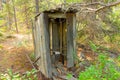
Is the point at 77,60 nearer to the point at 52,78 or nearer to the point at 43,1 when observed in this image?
the point at 52,78

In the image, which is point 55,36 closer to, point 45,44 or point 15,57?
point 45,44

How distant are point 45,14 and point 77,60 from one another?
2.07 metres

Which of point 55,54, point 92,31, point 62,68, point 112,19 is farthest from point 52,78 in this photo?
point 112,19

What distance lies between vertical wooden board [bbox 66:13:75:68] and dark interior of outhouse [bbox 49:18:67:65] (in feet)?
2.63

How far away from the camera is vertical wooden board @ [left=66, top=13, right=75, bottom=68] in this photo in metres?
6.15

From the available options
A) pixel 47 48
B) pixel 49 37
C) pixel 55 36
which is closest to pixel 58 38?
pixel 55 36

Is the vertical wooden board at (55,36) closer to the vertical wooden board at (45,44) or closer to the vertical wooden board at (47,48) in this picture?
the vertical wooden board at (45,44)

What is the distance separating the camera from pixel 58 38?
7457 mm

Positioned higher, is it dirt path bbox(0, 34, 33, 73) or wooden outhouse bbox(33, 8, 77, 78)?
wooden outhouse bbox(33, 8, 77, 78)

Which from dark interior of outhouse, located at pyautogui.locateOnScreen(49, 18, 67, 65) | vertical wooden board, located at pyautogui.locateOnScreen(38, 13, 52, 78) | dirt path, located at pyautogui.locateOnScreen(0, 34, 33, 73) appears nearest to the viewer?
vertical wooden board, located at pyautogui.locateOnScreen(38, 13, 52, 78)

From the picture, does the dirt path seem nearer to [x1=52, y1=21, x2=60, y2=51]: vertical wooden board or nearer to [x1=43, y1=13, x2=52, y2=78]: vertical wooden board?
[x1=52, y1=21, x2=60, y2=51]: vertical wooden board

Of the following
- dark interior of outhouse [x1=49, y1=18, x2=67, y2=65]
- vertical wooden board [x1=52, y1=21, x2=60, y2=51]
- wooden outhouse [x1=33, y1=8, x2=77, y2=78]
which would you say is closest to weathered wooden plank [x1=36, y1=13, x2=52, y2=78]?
wooden outhouse [x1=33, y1=8, x2=77, y2=78]

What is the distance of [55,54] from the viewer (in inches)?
282

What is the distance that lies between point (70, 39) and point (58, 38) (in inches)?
48.5
